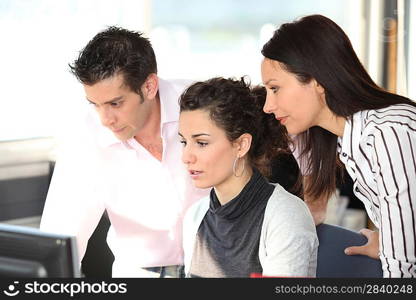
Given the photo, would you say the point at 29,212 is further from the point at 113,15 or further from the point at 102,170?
the point at 113,15

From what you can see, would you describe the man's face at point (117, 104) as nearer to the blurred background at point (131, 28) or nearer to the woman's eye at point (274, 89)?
the blurred background at point (131, 28)

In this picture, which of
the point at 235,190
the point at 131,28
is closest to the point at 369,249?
the point at 235,190

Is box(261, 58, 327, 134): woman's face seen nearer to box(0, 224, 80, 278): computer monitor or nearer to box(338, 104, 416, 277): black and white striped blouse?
box(338, 104, 416, 277): black and white striped blouse

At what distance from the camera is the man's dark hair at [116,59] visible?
147 cm

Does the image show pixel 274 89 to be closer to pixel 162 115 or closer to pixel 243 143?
pixel 243 143

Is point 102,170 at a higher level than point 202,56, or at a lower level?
lower

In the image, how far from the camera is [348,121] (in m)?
1.32

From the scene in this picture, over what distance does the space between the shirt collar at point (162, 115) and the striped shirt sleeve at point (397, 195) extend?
53 cm

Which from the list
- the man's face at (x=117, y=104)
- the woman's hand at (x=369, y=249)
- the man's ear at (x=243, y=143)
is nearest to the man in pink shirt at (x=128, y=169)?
the man's face at (x=117, y=104)

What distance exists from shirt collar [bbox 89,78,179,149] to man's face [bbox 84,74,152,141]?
36 millimetres

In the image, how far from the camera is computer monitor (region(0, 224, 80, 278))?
2.55 ft

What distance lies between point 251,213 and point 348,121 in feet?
0.81

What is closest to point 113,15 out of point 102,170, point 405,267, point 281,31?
point 102,170

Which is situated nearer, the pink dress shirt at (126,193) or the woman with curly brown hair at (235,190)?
A: the woman with curly brown hair at (235,190)
